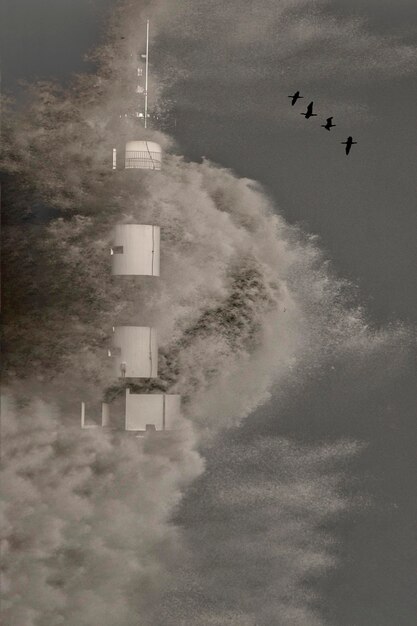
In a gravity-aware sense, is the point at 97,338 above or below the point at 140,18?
below

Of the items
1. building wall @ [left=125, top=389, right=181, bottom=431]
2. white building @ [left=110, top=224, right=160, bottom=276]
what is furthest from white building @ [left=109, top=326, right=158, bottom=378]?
white building @ [left=110, top=224, right=160, bottom=276]

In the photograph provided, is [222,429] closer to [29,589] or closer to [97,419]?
[97,419]

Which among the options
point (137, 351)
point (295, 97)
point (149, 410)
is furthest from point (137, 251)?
point (295, 97)

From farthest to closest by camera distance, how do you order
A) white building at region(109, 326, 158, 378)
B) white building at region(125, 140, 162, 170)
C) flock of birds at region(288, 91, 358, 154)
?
flock of birds at region(288, 91, 358, 154)
white building at region(125, 140, 162, 170)
white building at region(109, 326, 158, 378)

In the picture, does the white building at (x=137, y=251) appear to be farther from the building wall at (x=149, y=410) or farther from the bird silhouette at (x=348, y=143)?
the bird silhouette at (x=348, y=143)

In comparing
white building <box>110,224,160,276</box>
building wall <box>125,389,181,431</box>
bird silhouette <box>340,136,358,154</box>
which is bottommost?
building wall <box>125,389,181,431</box>

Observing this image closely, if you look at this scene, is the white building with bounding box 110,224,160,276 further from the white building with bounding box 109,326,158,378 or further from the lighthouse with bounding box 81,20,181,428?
the white building with bounding box 109,326,158,378

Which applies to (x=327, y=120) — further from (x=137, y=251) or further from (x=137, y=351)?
(x=137, y=351)

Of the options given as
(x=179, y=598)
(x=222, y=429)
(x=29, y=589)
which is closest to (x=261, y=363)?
(x=222, y=429)
